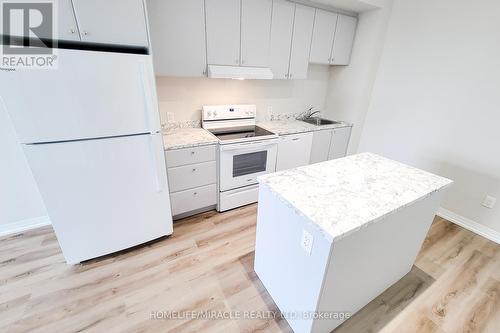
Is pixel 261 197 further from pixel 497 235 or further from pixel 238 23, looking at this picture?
pixel 497 235

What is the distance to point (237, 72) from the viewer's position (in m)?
2.31

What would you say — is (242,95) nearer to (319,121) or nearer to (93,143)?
(319,121)

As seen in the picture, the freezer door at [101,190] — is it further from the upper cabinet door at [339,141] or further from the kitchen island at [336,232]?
the upper cabinet door at [339,141]

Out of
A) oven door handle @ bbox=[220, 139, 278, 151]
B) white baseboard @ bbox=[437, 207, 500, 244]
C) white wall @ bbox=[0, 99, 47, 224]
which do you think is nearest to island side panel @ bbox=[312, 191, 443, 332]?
white baseboard @ bbox=[437, 207, 500, 244]

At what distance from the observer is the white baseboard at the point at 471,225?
2271mm

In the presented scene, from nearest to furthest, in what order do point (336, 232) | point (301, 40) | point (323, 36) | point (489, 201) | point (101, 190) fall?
point (336, 232)
point (101, 190)
point (489, 201)
point (301, 40)
point (323, 36)

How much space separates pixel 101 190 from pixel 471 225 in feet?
12.2

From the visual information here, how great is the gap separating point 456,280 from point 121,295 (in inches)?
105

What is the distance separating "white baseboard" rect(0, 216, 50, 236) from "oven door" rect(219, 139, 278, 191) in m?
1.87

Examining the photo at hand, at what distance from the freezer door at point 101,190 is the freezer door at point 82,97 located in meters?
0.10

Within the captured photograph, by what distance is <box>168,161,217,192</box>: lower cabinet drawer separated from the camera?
2.13 metres

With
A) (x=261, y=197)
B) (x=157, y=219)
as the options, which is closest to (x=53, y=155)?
(x=157, y=219)

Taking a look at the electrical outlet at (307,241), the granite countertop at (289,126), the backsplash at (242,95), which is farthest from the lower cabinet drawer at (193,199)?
the electrical outlet at (307,241)

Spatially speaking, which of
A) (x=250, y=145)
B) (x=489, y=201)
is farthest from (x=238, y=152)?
(x=489, y=201)
